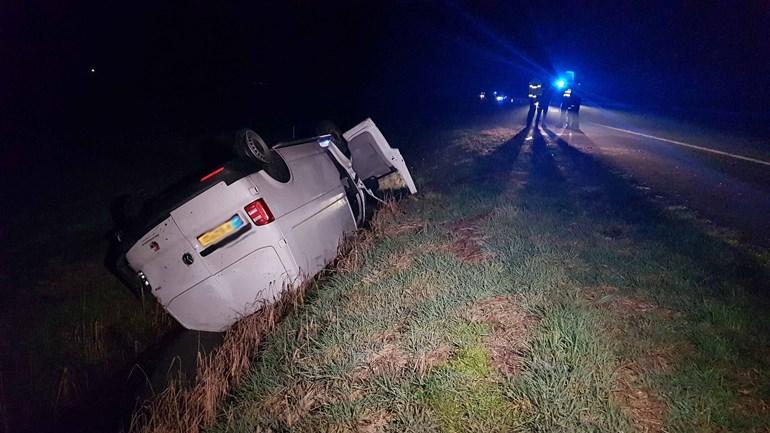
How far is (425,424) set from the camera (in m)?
2.46

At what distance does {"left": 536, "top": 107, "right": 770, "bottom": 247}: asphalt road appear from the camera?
231 inches

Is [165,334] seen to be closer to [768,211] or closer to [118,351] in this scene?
[118,351]

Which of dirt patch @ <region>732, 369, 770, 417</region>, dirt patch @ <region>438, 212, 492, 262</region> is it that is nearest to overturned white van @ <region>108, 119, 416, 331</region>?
dirt patch @ <region>438, 212, 492, 262</region>

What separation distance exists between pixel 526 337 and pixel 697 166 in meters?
8.07

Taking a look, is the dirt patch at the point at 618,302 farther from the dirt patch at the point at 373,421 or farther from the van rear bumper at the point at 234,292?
the van rear bumper at the point at 234,292

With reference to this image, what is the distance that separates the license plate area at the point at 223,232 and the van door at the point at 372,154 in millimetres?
2795

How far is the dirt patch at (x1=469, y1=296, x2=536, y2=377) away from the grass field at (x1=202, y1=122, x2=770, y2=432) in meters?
0.01

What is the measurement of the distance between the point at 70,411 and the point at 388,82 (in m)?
37.1

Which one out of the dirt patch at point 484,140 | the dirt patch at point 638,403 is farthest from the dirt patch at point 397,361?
the dirt patch at point 484,140

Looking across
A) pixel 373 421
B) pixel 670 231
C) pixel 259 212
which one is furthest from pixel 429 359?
pixel 670 231

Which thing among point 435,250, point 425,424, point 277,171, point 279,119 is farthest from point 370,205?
point 279,119

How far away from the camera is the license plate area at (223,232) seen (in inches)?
141

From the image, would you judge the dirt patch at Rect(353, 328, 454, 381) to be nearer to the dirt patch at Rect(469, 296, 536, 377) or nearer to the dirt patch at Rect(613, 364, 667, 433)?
the dirt patch at Rect(469, 296, 536, 377)

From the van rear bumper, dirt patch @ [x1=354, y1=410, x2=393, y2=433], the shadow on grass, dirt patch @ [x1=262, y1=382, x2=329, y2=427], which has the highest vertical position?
the van rear bumper
